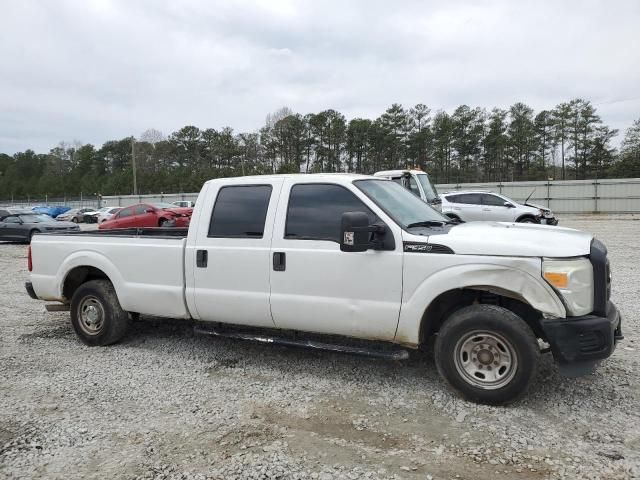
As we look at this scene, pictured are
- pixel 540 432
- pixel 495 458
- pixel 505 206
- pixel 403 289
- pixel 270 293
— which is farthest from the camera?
pixel 505 206

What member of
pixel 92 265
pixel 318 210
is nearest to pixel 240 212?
pixel 318 210

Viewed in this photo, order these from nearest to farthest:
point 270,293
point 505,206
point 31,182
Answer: point 270,293 → point 505,206 → point 31,182

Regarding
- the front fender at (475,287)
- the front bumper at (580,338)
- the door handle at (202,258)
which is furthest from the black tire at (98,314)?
the front bumper at (580,338)

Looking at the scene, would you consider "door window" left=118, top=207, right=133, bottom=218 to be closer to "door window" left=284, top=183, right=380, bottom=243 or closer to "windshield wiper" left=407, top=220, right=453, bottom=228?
"door window" left=284, top=183, right=380, bottom=243

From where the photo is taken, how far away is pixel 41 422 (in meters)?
3.87

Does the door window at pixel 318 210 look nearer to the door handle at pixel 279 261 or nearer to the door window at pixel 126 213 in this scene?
the door handle at pixel 279 261

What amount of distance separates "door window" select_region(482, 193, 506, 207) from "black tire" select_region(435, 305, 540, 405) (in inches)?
637

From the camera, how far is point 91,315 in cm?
575

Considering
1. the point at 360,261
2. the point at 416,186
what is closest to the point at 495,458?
the point at 360,261

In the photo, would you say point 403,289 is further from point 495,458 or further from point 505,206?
point 505,206

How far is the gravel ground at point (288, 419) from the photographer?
3.18 m

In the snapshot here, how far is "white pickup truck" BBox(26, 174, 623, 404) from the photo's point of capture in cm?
375

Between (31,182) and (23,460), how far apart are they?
110183 millimetres

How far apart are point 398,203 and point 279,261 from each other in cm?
123
